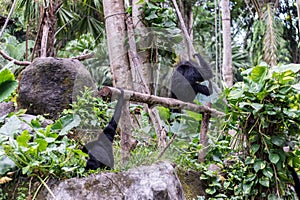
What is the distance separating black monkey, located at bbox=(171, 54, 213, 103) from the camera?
3.47 metres

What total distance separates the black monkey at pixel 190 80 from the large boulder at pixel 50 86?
2.91 feet

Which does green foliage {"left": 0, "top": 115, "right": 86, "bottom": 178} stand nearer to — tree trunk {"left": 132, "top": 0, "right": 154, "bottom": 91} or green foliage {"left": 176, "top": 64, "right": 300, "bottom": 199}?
green foliage {"left": 176, "top": 64, "right": 300, "bottom": 199}

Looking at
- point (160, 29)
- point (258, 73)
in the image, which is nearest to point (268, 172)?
point (258, 73)

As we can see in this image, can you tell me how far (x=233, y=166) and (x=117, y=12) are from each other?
5.19 feet

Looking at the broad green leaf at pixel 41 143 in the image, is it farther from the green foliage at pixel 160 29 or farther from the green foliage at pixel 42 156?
the green foliage at pixel 160 29

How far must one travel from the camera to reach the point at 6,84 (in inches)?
99.8

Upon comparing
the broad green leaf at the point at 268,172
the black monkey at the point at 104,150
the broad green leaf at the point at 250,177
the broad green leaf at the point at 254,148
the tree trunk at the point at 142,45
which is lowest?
the broad green leaf at the point at 250,177

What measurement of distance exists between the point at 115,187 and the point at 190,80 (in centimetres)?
172

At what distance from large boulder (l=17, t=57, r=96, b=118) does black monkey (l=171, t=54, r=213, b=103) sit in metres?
0.89

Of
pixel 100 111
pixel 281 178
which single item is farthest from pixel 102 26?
pixel 281 178

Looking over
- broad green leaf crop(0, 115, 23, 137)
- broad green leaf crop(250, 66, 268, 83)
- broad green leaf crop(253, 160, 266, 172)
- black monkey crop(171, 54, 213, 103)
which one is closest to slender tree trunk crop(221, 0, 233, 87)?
black monkey crop(171, 54, 213, 103)

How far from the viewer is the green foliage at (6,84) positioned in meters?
2.50

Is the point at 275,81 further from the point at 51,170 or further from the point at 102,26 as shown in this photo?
the point at 102,26

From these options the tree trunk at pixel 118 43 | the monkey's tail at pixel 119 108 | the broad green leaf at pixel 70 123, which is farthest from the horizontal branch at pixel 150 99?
the broad green leaf at pixel 70 123
